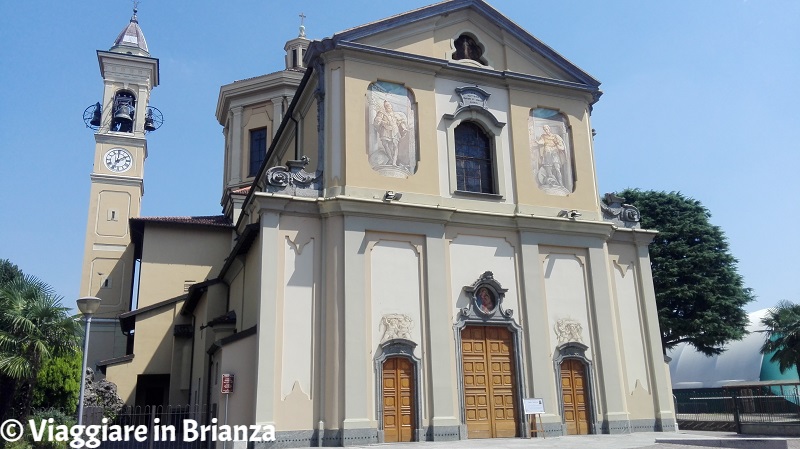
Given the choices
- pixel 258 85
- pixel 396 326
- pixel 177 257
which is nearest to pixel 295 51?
pixel 258 85

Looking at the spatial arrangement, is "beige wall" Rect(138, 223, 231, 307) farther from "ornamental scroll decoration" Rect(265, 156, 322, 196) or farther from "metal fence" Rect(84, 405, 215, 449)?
"ornamental scroll decoration" Rect(265, 156, 322, 196)

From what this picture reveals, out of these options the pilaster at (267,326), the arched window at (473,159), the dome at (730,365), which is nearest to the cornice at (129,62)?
the arched window at (473,159)

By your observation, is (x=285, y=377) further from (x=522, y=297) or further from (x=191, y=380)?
(x=191, y=380)

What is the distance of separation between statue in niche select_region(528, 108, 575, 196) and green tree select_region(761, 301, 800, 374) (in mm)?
8971

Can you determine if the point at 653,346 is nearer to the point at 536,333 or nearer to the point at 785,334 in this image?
the point at 536,333

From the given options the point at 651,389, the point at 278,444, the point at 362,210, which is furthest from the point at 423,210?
the point at 651,389

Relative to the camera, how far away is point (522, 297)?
18.6 m

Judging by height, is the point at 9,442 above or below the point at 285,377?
below

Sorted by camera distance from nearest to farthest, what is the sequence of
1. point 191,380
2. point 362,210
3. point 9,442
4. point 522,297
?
point 9,442 < point 362,210 < point 522,297 < point 191,380

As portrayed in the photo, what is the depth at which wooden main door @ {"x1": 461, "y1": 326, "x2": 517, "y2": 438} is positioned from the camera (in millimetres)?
17172

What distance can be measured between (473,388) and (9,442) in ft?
35.5

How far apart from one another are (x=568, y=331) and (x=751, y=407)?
19.0 feet

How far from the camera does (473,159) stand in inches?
776

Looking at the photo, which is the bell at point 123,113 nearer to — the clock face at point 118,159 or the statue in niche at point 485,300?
the clock face at point 118,159
